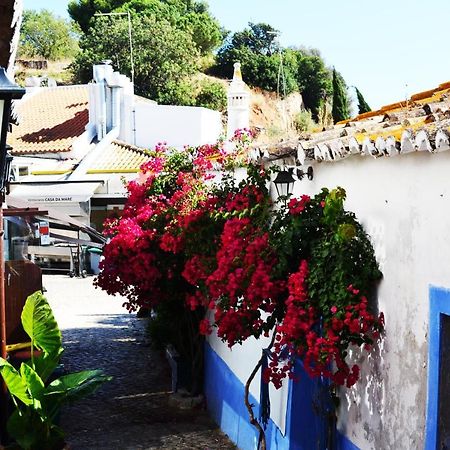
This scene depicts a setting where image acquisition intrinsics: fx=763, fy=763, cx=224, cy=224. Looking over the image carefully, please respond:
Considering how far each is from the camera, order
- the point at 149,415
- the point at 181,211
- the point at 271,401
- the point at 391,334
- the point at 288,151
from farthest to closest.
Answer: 1. the point at 149,415
2. the point at 181,211
3. the point at 271,401
4. the point at 288,151
5. the point at 391,334

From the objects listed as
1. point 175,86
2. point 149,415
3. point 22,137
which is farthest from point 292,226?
point 175,86

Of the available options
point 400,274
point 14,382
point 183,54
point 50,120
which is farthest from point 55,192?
point 183,54

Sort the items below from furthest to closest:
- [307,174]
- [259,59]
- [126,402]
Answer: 1. [259,59]
2. [126,402]
3. [307,174]

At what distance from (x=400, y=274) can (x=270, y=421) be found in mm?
3712

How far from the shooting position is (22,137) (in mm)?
38656

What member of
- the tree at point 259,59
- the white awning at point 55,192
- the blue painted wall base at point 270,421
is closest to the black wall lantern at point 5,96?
the blue painted wall base at point 270,421

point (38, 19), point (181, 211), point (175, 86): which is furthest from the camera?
point (38, 19)

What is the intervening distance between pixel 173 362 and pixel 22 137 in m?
29.2

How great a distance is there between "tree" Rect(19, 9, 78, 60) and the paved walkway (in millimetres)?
51124

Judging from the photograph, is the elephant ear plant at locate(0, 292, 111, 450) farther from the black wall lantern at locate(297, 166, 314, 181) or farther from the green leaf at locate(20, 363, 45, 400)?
the black wall lantern at locate(297, 166, 314, 181)

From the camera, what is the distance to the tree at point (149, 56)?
51.7 metres

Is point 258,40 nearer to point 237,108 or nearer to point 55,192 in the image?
point 55,192

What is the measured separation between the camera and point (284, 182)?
729 centimetres

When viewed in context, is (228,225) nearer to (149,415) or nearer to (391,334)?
(391,334)
